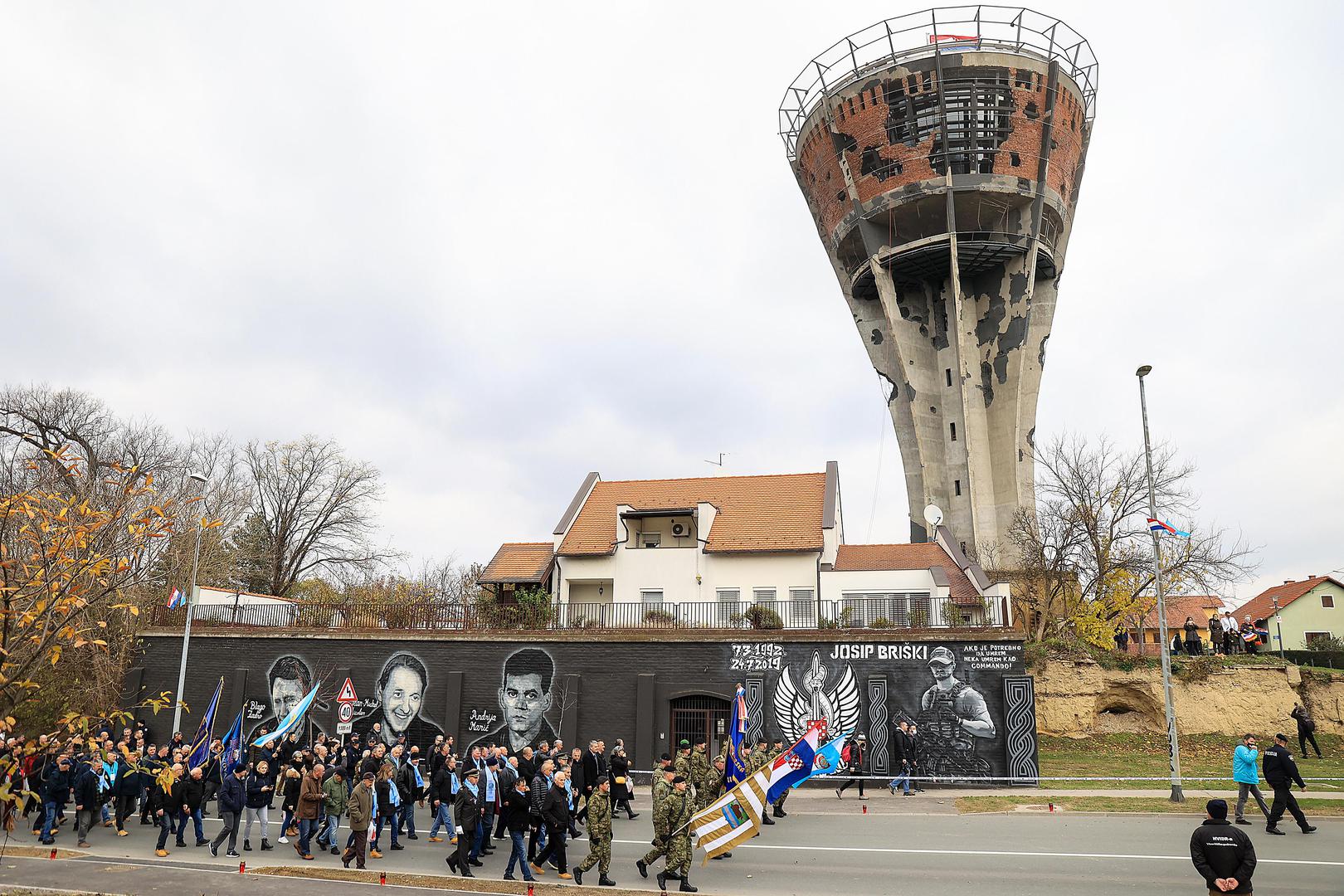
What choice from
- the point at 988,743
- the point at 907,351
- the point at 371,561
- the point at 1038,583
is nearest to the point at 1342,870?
the point at 988,743

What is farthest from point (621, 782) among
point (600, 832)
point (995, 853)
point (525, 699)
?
point (525, 699)

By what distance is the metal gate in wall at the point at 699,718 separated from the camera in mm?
26484

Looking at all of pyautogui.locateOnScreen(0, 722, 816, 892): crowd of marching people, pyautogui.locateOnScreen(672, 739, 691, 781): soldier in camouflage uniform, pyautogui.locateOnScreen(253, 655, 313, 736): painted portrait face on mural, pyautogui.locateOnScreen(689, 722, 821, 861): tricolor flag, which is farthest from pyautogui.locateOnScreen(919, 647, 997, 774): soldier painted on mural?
pyautogui.locateOnScreen(253, 655, 313, 736): painted portrait face on mural

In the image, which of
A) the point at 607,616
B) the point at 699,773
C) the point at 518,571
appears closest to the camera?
the point at 699,773

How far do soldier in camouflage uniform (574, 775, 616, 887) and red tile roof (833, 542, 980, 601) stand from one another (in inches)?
764

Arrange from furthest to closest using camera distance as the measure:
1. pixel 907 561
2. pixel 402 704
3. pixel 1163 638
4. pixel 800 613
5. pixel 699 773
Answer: pixel 907 561
pixel 402 704
pixel 800 613
pixel 1163 638
pixel 699 773

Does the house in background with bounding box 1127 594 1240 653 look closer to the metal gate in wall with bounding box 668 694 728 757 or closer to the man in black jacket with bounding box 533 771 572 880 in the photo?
the metal gate in wall with bounding box 668 694 728 757

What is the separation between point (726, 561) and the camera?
→ 1267 inches

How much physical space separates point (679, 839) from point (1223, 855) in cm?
657

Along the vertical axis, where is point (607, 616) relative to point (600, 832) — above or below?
above

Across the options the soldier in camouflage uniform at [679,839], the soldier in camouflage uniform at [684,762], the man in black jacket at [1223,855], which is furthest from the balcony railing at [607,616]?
the man in black jacket at [1223,855]

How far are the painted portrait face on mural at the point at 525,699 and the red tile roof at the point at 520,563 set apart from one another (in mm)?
4756

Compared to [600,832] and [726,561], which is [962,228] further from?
[600,832]

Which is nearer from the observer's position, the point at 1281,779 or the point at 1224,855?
the point at 1224,855
